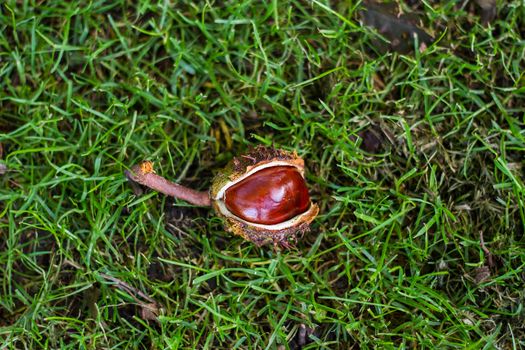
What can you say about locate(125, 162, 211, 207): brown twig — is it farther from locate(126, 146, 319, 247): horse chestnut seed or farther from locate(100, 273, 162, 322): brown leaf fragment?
locate(100, 273, 162, 322): brown leaf fragment

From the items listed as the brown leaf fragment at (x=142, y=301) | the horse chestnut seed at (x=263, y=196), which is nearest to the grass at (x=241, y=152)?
the brown leaf fragment at (x=142, y=301)

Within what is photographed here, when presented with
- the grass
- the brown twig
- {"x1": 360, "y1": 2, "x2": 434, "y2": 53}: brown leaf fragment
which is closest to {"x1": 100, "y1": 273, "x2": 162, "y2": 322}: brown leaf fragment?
the grass

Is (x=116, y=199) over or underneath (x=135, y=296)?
over

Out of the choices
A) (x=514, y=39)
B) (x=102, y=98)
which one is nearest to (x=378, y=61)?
(x=514, y=39)

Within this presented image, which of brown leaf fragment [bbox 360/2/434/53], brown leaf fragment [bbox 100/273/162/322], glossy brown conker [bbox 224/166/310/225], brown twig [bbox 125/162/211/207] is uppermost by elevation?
brown leaf fragment [bbox 360/2/434/53]

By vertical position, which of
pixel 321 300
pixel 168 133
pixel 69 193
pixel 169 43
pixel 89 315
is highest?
pixel 169 43

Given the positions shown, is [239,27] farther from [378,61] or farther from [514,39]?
[514,39]
